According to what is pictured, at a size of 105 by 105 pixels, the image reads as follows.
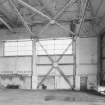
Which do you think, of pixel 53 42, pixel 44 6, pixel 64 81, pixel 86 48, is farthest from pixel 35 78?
pixel 44 6

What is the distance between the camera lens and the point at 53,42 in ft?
43.0

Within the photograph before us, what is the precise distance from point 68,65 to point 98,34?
13.4ft

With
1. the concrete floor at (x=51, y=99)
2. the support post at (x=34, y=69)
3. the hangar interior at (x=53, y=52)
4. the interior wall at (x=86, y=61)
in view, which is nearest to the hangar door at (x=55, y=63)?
the hangar interior at (x=53, y=52)

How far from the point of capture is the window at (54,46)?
12898 millimetres

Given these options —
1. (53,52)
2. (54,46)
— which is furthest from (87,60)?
(54,46)

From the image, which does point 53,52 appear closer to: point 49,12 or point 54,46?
point 54,46

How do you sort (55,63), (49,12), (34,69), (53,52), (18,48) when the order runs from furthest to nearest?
(18,48), (53,52), (34,69), (55,63), (49,12)

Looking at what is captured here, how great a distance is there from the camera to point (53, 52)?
42.6 ft

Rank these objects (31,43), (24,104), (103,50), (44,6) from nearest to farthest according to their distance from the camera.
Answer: (24,104) < (44,6) < (103,50) < (31,43)

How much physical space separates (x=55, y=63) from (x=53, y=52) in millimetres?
1130

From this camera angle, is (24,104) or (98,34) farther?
(98,34)

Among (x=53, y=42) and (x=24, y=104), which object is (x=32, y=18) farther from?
(x=24, y=104)

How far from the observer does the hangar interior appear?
12164 mm

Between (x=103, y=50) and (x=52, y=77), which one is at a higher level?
(x=103, y=50)
